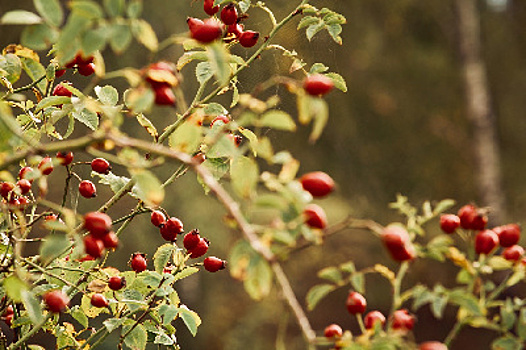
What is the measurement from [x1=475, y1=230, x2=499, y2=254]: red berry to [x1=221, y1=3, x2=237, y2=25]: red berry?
0.42 m

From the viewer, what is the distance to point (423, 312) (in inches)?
275

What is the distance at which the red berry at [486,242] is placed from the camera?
2.03 ft

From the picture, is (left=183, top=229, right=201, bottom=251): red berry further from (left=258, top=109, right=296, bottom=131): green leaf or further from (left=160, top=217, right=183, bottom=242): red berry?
(left=258, top=109, right=296, bottom=131): green leaf

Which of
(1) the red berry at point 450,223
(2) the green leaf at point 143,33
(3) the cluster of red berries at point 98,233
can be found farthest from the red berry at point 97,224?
(1) the red berry at point 450,223

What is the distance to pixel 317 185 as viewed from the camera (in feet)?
1.58

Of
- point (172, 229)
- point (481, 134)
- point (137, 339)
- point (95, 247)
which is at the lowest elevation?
point (481, 134)

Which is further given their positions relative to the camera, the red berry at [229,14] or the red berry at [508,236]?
the red berry at [229,14]

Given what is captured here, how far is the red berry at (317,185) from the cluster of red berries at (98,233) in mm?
180

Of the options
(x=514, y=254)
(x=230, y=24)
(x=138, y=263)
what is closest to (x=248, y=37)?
(x=230, y=24)

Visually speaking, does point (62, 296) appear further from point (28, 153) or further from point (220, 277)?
point (220, 277)

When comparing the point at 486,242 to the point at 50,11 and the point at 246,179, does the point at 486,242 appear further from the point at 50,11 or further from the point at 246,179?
the point at 50,11

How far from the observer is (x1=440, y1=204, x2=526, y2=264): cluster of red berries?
62cm

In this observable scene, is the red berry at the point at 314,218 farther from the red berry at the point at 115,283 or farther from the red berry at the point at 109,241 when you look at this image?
the red berry at the point at 115,283

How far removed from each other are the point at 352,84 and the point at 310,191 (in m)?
5.57
